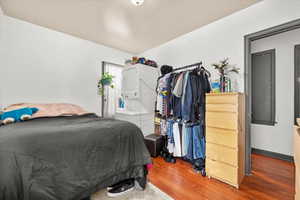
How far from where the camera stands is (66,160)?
110 cm

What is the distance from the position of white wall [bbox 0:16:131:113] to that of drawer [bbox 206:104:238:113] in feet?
8.15

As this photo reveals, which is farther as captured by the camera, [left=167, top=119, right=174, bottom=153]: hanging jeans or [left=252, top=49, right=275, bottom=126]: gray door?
[left=252, top=49, right=275, bottom=126]: gray door

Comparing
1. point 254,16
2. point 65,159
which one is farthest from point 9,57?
point 254,16

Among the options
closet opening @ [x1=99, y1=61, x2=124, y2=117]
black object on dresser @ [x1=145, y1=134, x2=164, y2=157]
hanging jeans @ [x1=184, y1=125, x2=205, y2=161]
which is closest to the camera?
hanging jeans @ [x1=184, y1=125, x2=205, y2=161]

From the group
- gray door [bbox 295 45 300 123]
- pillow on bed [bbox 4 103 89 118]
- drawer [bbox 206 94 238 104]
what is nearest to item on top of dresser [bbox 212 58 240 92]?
drawer [bbox 206 94 238 104]

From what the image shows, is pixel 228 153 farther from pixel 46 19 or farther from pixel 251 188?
pixel 46 19

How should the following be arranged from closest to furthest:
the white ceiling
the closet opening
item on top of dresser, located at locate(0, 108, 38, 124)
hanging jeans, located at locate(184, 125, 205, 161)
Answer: item on top of dresser, located at locate(0, 108, 38, 124) < the white ceiling < hanging jeans, located at locate(184, 125, 205, 161) < the closet opening

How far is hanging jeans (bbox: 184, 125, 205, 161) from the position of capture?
2125mm

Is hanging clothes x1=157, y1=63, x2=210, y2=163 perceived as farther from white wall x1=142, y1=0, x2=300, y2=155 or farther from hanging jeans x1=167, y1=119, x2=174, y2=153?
white wall x1=142, y1=0, x2=300, y2=155

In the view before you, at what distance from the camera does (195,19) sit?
7.57 feet

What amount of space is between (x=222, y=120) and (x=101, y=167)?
5.19ft

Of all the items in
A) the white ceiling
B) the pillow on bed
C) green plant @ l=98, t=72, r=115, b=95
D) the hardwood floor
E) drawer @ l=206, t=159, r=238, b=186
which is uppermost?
the white ceiling

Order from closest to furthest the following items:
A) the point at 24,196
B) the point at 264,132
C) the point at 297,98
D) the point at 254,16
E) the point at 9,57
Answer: the point at 24,196 < the point at 254,16 < the point at 9,57 < the point at 297,98 < the point at 264,132

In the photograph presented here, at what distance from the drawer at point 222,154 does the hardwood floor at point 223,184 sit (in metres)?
0.30
